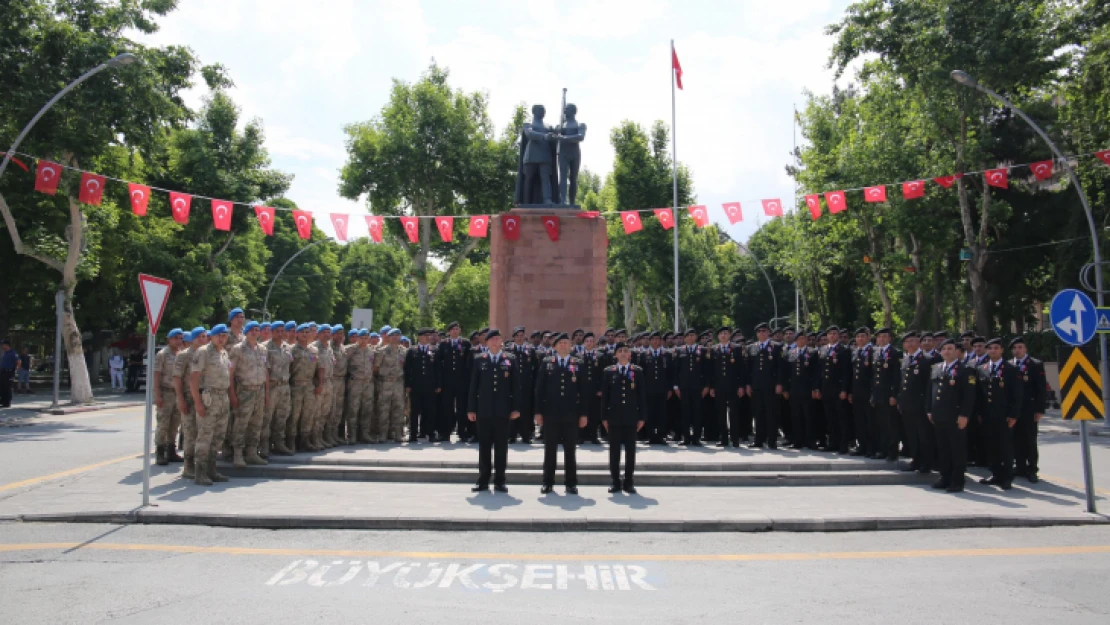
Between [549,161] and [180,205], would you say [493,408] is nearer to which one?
[549,161]

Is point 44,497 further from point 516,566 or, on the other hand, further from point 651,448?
point 651,448

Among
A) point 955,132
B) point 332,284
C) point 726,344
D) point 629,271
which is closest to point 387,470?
point 726,344

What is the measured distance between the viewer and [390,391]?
13023 mm

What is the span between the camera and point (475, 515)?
8180 millimetres

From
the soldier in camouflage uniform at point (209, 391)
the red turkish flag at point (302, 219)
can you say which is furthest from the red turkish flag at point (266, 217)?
the soldier in camouflage uniform at point (209, 391)

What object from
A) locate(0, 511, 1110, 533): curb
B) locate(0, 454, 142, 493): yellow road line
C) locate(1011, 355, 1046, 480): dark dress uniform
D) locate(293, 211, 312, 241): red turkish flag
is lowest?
locate(0, 511, 1110, 533): curb

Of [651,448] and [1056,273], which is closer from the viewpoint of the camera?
[651,448]

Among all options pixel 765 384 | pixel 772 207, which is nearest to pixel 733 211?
pixel 772 207

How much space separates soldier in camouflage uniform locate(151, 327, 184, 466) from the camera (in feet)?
36.1

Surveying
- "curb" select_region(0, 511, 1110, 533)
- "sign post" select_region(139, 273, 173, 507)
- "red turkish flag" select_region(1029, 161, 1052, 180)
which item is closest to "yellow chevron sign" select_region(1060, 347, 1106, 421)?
"curb" select_region(0, 511, 1110, 533)

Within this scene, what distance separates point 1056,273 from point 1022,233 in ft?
7.84

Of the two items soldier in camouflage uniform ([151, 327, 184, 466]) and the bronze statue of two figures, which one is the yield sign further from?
the bronze statue of two figures

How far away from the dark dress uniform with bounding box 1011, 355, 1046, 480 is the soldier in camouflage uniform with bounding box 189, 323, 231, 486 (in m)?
9.95

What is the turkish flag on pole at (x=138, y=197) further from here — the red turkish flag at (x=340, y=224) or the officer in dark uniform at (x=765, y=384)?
the officer in dark uniform at (x=765, y=384)
